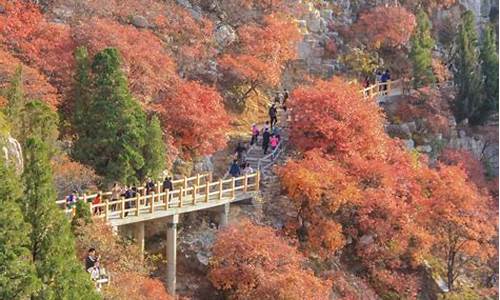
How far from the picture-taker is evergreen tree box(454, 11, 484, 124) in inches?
1805

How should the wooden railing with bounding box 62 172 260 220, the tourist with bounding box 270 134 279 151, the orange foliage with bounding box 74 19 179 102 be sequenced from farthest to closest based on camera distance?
the tourist with bounding box 270 134 279 151 → the orange foliage with bounding box 74 19 179 102 → the wooden railing with bounding box 62 172 260 220

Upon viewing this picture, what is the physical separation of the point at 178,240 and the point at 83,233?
21.7ft

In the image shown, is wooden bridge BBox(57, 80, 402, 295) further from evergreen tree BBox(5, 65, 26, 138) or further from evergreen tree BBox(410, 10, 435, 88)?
evergreen tree BBox(410, 10, 435, 88)

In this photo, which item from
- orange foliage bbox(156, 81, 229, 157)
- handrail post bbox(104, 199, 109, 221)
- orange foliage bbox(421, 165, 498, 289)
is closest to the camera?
handrail post bbox(104, 199, 109, 221)

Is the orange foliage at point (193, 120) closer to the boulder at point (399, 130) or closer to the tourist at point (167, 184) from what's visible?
the tourist at point (167, 184)

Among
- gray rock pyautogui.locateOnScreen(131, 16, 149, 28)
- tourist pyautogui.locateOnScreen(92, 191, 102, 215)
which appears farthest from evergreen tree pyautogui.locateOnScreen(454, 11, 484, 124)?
tourist pyautogui.locateOnScreen(92, 191, 102, 215)

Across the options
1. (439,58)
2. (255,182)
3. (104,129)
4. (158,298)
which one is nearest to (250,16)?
(439,58)

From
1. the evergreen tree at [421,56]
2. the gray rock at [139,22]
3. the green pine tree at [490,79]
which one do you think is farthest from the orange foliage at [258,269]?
the green pine tree at [490,79]

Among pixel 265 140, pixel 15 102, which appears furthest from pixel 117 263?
pixel 265 140

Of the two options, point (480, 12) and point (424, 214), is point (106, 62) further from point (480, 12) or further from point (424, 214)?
point (480, 12)

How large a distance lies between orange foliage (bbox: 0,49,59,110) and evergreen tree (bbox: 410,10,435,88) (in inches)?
905

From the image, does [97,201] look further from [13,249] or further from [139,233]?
[13,249]

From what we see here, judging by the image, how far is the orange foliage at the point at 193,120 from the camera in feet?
108

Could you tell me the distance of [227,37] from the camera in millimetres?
43781
